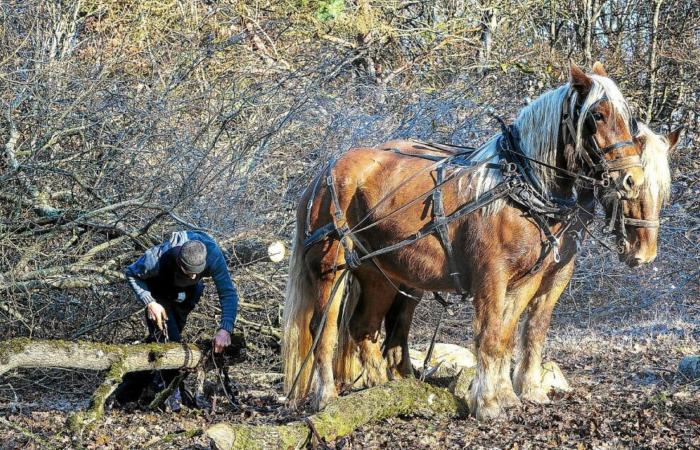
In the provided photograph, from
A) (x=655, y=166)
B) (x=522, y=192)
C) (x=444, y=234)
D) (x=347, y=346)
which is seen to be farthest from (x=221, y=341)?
(x=655, y=166)

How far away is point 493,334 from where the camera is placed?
5426mm

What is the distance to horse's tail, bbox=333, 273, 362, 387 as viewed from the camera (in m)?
6.56

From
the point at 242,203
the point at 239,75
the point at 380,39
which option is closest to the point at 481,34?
the point at 380,39

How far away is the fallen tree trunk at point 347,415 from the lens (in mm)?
4395

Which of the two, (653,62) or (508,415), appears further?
(653,62)

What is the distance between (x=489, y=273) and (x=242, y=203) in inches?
139

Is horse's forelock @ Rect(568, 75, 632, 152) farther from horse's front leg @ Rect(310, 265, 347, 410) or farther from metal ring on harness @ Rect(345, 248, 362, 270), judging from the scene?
horse's front leg @ Rect(310, 265, 347, 410)

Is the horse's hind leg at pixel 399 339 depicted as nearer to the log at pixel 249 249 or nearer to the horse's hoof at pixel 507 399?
the horse's hoof at pixel 507 399

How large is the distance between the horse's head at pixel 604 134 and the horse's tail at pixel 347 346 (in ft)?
6.99

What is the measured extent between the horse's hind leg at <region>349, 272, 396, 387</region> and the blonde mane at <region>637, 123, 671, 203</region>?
2.18 metres

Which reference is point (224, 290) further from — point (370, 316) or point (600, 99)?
point (600, 99)

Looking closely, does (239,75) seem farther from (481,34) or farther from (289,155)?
(481,34)

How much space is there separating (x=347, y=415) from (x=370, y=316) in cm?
158

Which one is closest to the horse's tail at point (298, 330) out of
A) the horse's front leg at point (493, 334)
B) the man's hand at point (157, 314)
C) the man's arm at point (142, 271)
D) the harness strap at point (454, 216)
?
the harness strap at point (454, 216)
